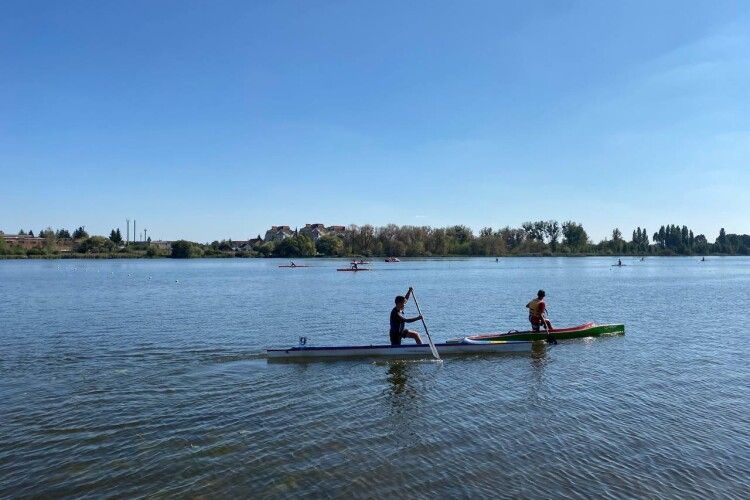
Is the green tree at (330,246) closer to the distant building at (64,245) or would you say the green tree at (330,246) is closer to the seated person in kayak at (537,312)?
the distant building at (64,245)

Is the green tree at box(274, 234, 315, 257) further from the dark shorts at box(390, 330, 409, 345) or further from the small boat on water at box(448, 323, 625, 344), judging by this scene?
the dark shorts at box(390, 330, 409, 345)

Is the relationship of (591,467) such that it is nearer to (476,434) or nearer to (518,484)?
(518,484)

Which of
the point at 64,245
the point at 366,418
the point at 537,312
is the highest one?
the point at 64,245

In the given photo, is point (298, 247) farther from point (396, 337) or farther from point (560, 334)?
point (396, 337)

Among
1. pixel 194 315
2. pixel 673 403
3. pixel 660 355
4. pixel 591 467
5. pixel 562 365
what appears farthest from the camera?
pixel 194 315

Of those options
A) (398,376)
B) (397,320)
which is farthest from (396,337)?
(398,376)

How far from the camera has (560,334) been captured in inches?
890

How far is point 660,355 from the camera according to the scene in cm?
1942

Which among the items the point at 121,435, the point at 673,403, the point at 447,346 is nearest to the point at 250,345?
the point at 447,346

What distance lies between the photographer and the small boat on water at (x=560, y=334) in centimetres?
2080

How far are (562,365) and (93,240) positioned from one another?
18792cm

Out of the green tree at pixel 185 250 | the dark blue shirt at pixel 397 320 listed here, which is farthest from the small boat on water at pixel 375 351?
the green tree at pixel 185 250

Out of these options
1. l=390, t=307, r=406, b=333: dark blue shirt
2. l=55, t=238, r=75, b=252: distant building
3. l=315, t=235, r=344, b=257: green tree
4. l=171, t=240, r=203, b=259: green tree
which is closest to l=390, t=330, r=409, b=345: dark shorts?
l=390, t=307, r=406, b=333: dark blue shirt

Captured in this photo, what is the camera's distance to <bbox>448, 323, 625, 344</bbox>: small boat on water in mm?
20805
